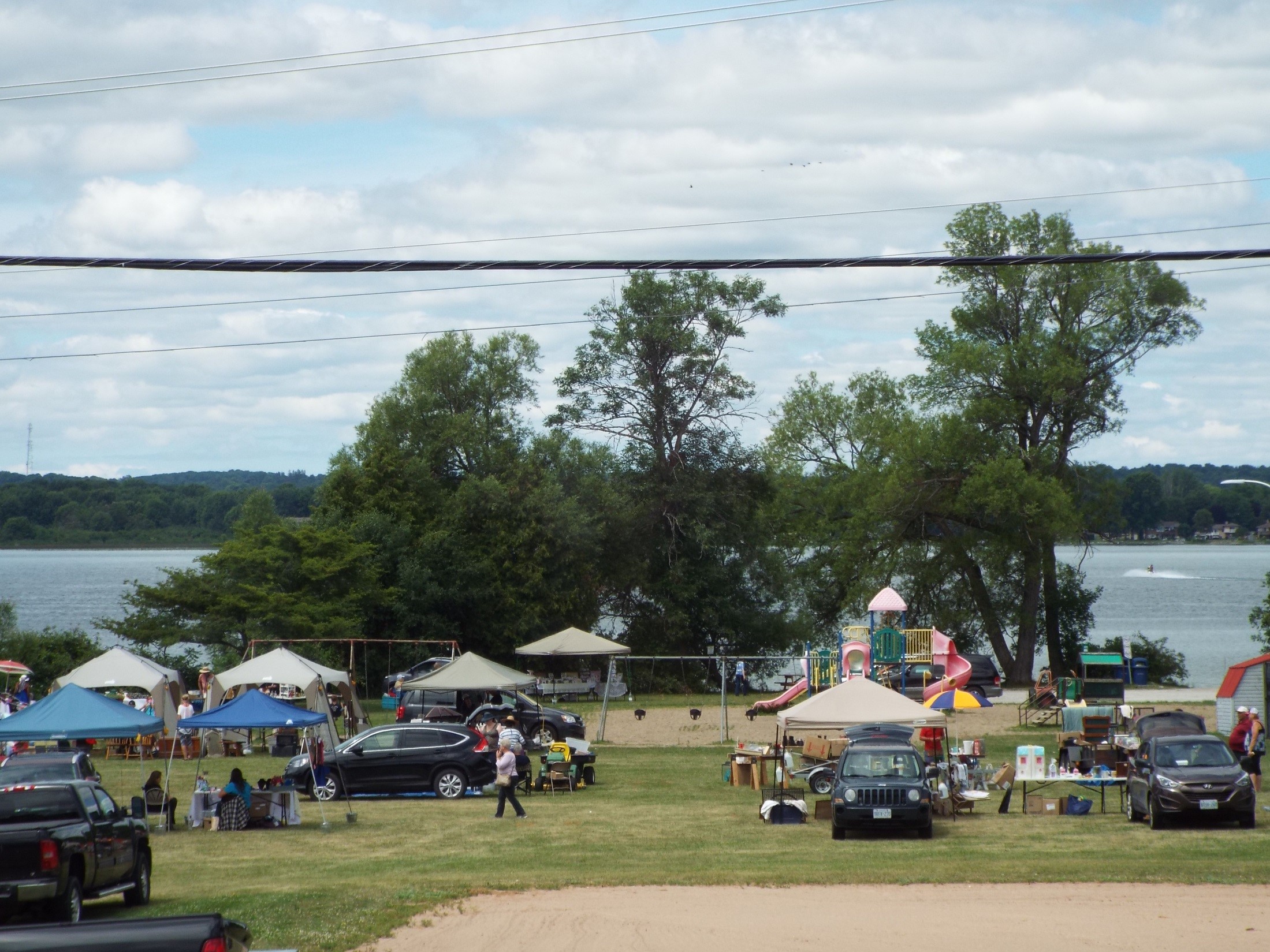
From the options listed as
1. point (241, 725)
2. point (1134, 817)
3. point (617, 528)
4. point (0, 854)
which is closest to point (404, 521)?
point (617, 528)

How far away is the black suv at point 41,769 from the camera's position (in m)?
18.3

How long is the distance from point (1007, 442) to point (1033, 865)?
3760cm

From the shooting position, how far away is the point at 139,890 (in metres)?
14.2

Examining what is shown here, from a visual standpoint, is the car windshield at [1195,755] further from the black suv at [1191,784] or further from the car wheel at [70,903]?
the car wheel at [70,903]

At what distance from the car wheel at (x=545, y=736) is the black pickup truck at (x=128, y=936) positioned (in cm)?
2474

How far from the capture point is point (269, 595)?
44344mm

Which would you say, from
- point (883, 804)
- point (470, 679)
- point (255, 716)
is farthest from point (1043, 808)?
point (470, 679)

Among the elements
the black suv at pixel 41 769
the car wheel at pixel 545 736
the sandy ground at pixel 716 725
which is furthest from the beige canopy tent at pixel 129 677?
the black suv at pixel 41 769

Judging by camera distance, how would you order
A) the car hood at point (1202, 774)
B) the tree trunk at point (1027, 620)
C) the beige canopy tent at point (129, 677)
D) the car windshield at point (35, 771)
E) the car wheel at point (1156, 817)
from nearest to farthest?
the car windshield at point (35, 771)
the car hood at point (1202, 774)
the car wheel at point (1156, 817)
the beige canopy tent at point (129, 677)
the tree trunk at point (1027, 620)

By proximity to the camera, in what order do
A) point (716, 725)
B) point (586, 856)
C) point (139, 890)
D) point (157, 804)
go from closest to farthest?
point (139, 890) < point (586, 856) < point (157, 804) < point (716, 725)

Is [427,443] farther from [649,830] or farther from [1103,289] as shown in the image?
[649,830]

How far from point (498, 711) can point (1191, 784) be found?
17.5 meters

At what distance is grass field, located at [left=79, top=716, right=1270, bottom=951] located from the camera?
45.4 feet

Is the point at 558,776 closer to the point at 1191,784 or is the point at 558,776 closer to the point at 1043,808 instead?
the point at 1043,808
